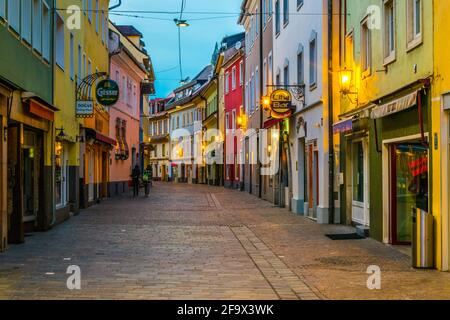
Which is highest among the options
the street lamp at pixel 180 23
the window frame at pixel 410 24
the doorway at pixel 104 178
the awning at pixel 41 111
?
the street lamp at pixel 180 23

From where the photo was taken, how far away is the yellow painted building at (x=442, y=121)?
10508 mm

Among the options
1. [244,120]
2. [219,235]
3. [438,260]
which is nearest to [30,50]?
[219,235]

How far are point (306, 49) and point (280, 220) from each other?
18.5 feet

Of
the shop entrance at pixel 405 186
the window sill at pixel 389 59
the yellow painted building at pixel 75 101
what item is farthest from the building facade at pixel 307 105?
the yellow painted building at pixel 75 101

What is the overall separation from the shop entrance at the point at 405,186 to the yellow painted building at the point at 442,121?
1.75 meters

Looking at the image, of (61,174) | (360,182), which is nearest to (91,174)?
(61,174)

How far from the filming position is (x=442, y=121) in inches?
418

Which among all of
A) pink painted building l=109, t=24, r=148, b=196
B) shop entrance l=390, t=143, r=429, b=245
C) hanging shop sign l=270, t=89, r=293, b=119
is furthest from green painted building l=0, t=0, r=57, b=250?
pink painted building l=109, t=24, r=148, b=196

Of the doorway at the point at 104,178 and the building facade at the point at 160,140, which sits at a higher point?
the building facade at the point at 160,140

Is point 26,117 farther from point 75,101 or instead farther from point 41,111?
point 75,101

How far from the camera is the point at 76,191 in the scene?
22.7 m

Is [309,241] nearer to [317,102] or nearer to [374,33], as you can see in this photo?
[374,33]

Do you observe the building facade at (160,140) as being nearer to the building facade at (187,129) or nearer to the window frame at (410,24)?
the building facade at (187,129)

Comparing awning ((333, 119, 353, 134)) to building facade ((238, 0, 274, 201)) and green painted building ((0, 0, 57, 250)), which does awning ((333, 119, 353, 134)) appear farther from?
building facade ((238, 0, 274, 201))
